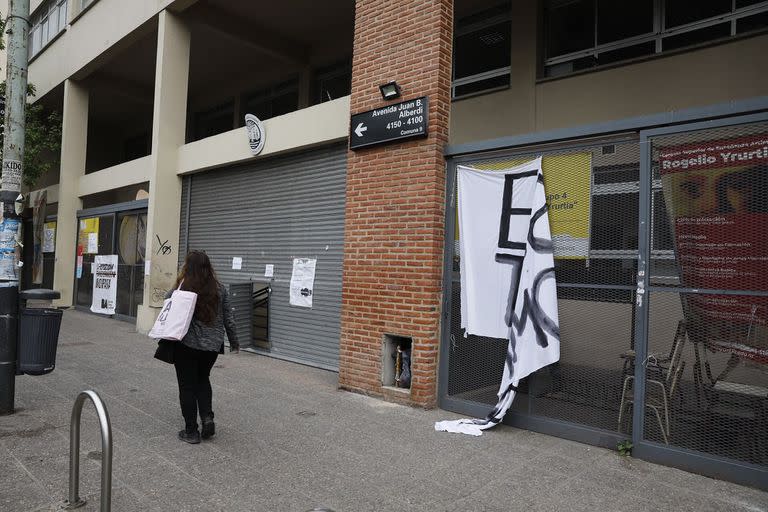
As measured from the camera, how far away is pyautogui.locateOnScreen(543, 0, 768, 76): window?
7.36 meters

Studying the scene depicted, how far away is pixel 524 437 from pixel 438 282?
1.90 m

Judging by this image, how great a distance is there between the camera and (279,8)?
38.7 feet

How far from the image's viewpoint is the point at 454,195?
20.6ft

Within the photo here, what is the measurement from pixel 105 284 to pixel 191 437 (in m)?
11.3

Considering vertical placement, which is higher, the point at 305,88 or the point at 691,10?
the point at 305,88

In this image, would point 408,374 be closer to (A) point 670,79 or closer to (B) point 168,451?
(B) point 168,451

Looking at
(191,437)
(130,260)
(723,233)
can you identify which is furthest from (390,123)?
(130,260)

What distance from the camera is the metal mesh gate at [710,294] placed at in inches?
167

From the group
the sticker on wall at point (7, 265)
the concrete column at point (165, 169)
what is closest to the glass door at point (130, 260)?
the concrete column at point (165, 169)

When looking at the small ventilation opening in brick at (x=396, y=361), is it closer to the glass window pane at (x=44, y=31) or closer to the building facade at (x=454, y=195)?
the building facade at (x=454, y=195)

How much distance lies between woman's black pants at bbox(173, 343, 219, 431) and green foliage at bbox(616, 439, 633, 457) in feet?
12.2

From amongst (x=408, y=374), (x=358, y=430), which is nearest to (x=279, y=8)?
(x=408, y=374)

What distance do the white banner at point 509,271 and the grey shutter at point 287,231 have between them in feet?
9.33

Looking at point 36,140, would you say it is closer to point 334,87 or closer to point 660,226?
point 334,87
